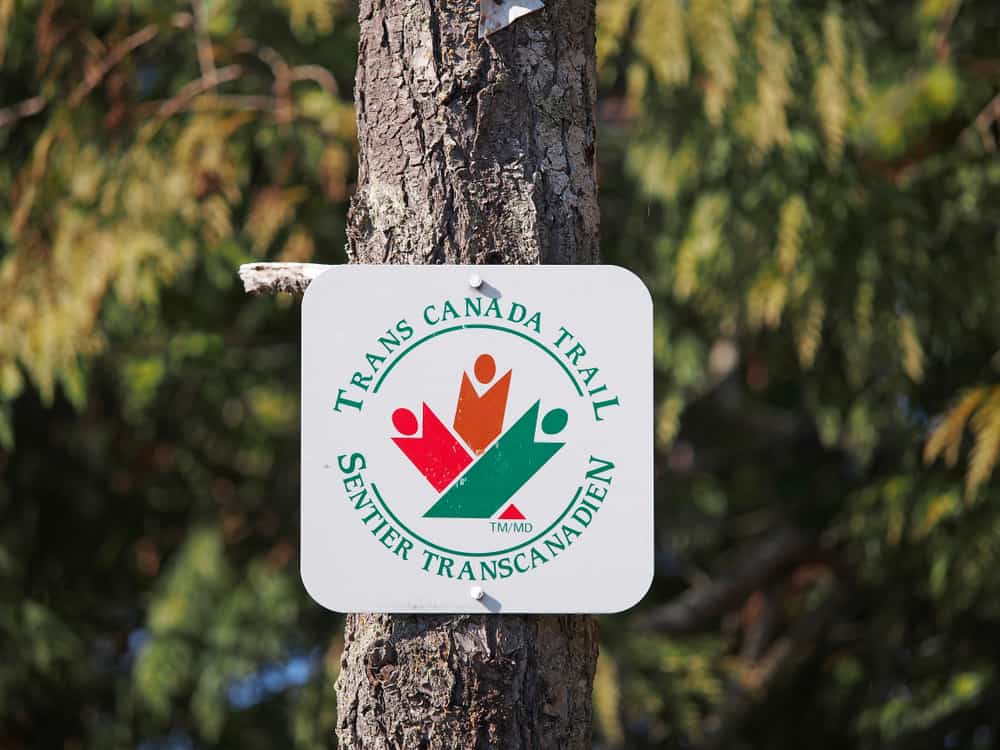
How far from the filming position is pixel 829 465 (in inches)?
175

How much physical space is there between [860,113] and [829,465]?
1573 millimetres

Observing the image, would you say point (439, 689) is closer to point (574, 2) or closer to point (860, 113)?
→ point (574, 2)

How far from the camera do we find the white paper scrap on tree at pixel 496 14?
3.98 ft

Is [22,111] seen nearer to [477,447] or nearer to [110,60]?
[110,60]

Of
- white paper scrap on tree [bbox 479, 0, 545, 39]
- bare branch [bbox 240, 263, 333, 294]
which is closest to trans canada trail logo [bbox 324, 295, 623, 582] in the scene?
bare branch [bbox 240, 263, 333, 294]

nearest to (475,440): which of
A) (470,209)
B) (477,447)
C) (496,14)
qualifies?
(477,447)

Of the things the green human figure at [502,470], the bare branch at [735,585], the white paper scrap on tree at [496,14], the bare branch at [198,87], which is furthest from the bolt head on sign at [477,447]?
the bare branch at [735,585]

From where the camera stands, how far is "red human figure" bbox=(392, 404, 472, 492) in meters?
1.17

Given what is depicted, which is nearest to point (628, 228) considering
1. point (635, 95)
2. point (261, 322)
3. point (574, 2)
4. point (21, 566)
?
point (635, 95)

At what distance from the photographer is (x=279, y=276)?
1284 mm

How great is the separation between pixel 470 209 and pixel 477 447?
229mm

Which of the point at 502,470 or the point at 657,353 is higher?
the point at 657,353

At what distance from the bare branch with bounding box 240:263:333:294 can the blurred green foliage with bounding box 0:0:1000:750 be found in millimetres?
1847

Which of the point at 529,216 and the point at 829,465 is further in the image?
the point at 829,465
